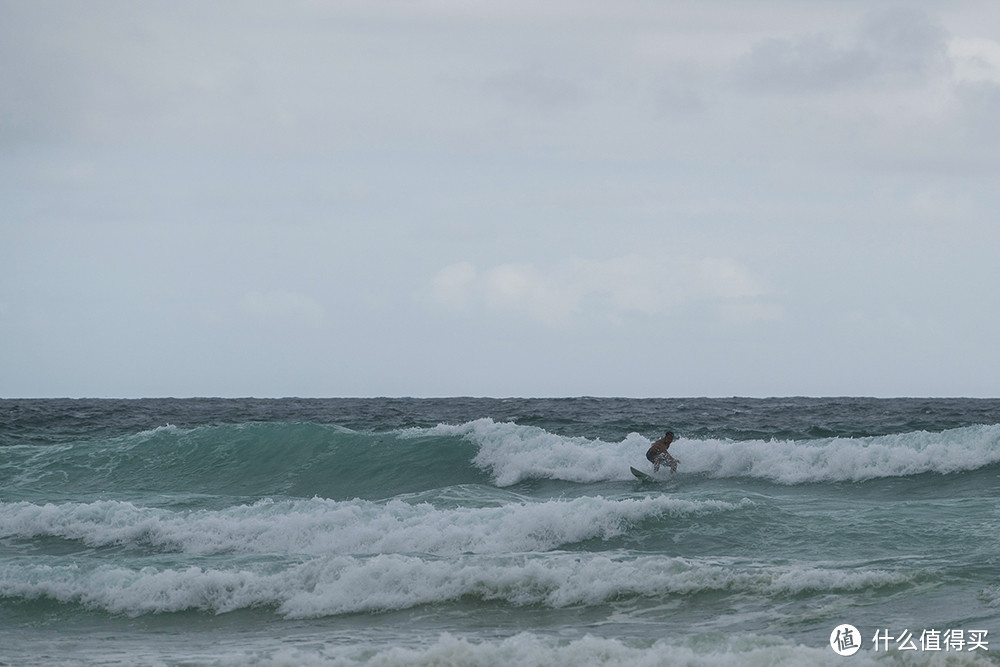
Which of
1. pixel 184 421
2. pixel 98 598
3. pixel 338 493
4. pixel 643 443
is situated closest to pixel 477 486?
pixel 338 493

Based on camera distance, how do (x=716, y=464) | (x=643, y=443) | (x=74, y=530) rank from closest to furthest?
1. (x=74, y=530)
2. (x=716, y=464)
3. (x=643, y=443)

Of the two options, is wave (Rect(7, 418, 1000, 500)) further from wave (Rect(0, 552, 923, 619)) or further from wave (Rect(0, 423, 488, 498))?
wave (Rect(0, 552, 923, 619))

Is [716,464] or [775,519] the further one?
[716,464]

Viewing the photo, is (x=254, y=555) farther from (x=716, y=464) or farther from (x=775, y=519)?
(x=716, y=464)

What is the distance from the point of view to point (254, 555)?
564 inches

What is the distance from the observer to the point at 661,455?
21.5 m

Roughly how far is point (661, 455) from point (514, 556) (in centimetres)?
890

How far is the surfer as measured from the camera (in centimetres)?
2147

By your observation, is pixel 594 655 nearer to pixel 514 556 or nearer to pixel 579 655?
pixel 579 655

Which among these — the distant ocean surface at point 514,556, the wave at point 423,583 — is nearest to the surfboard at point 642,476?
the distant ocean surface at point 514,556

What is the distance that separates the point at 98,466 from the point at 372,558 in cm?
1545

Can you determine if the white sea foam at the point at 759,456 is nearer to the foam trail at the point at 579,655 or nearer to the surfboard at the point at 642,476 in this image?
the surfboard at the point at 642,476

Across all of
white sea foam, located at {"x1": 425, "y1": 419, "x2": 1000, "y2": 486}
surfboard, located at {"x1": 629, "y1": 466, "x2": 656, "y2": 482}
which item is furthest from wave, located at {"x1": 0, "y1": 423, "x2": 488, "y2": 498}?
surfboard, located at {"x1": 629, "y1": 466, "x2": 656, "y2": 482}

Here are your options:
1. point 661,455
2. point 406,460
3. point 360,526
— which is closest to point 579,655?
point 360,526
